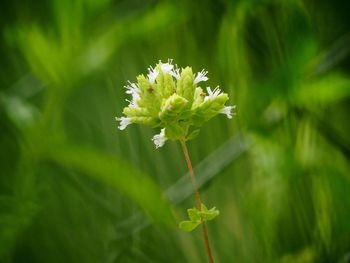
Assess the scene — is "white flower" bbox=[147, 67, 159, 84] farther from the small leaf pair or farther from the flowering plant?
the small leaf pair

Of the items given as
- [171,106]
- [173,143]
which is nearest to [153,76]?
[171,106]

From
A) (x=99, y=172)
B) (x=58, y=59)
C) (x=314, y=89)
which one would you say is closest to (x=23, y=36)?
(x=58, y=59)

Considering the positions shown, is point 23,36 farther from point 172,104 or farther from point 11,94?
point 172,104

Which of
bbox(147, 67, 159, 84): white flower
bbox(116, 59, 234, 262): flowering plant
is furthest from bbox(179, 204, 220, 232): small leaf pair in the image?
bbox(147, 67, 159, 84): white flower

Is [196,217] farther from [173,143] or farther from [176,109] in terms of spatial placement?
[173,143]


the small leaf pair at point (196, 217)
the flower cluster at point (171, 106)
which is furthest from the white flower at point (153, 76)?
the small leaf pair at point (196, 217)
